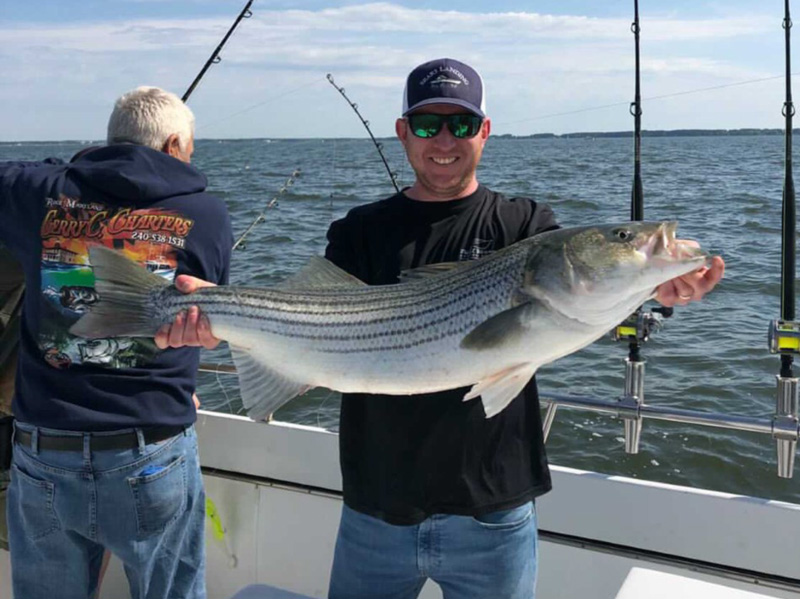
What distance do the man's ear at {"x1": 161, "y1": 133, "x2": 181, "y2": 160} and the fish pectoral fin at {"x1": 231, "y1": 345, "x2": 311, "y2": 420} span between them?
3.28 ft

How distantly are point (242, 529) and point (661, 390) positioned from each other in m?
5.87

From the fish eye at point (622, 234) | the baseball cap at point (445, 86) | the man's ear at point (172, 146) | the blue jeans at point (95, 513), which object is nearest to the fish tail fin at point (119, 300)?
the blue jeans at point (95, 513)

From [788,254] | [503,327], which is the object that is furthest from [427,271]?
[788,254]

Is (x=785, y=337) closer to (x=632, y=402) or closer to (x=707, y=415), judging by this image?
(x=707, y=415)

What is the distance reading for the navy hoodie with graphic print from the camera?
3.15 meters

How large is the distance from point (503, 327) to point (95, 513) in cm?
182

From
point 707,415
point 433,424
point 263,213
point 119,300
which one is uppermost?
point 263,213

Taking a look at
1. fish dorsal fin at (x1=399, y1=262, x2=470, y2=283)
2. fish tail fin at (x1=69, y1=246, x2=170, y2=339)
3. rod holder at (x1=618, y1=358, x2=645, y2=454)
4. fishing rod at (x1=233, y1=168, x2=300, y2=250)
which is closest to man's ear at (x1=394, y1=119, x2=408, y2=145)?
fish dorsal fin at (x1=399, y1=262, x2=470, y2=283)

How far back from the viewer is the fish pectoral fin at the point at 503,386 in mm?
2631

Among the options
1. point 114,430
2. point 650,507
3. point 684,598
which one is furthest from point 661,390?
point 114,430

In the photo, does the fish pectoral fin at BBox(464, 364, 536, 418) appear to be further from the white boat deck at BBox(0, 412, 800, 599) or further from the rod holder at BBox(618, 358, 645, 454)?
the rod holder at BBox(618, 358, 645, 454)

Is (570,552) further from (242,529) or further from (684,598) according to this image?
(242,529)

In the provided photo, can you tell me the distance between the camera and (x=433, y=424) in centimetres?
284

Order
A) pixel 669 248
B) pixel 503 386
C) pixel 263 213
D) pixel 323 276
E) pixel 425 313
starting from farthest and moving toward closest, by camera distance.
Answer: pixel 263 213
pixel 323 276
pixel 425 313
pixel 503 386
pixel 669 248
